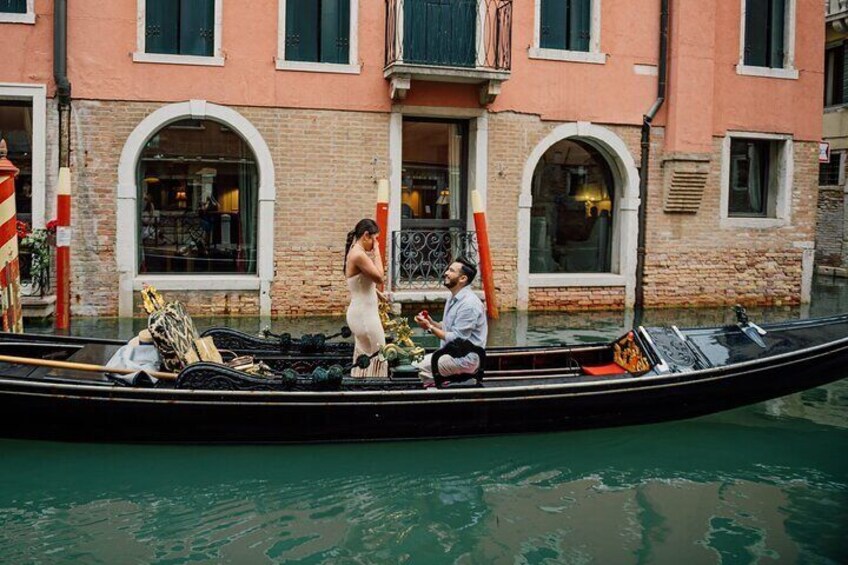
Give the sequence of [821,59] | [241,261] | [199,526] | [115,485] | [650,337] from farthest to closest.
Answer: [821,59] → [241,261] → [650,337] → [115,485] → [199,526]

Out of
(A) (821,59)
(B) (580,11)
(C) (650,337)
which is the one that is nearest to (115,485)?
(C) (650,337)

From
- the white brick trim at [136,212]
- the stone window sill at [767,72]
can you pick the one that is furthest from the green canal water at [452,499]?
the stone window sill at [767,72]

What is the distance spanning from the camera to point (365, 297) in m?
6.65

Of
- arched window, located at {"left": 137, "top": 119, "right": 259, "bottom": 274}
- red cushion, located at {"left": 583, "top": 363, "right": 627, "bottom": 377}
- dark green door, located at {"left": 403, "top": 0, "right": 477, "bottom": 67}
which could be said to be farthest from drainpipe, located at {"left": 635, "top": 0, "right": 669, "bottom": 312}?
red cushion, located at {"left": 583, "top": 363, "right": 627, "bottom": 377}

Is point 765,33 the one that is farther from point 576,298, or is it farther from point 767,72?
point 576,298

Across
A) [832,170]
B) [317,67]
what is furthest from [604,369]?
[832,170]

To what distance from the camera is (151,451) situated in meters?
6.08

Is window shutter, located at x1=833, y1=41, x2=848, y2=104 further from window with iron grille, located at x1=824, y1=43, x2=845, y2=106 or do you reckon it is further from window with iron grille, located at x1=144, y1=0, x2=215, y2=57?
window with iron grille, located at x1=144, y1=0, x2=215, y2=57

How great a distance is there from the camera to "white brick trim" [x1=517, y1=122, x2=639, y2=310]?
40.2 ft

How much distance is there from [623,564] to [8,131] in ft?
29.7

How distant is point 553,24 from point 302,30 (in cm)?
332

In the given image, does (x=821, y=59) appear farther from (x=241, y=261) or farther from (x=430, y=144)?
(x=241, y=261)

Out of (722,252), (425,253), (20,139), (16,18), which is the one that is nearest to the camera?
(16,18)

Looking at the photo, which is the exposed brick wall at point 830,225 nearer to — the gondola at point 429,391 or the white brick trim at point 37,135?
the gondola at point 429,391
